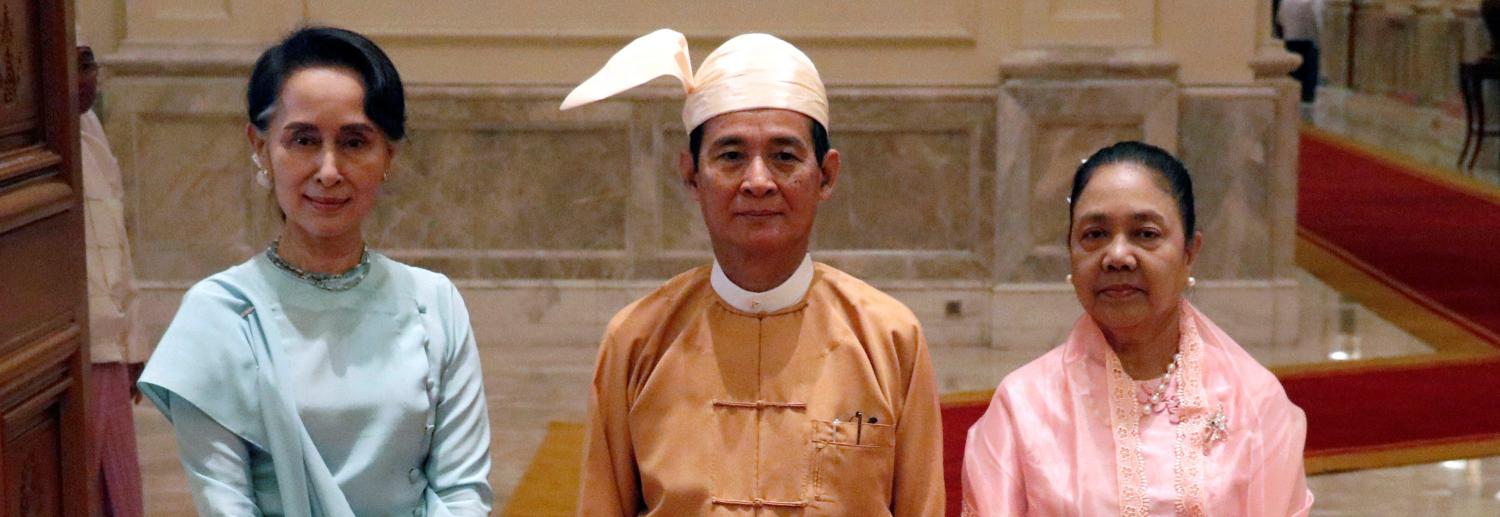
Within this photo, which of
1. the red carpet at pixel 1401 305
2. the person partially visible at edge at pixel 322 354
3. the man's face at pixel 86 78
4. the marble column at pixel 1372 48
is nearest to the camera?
the person partially visible at edge at pixel 322 354

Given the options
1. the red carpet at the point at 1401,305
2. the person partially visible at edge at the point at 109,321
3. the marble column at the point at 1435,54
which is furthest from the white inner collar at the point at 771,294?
the marble column at the point at 1435,54

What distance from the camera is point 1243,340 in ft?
23.8

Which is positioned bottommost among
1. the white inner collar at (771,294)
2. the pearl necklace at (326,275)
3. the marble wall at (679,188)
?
the marble wall at (679,188)

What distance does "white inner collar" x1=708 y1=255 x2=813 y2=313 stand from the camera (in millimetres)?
2607

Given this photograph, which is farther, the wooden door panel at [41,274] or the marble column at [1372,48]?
the marble column at [1372,48]

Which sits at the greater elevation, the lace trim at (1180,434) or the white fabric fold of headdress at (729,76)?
the white fabric fold of headdress at (729,76)

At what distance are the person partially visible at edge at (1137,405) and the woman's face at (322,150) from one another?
1.01 meters

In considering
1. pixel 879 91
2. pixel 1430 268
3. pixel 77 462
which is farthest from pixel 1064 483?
pixel 1430 268

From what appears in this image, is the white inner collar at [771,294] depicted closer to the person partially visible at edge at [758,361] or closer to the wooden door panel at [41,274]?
the person partially visible at edge at [758,361]

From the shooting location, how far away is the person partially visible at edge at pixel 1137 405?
2.73m

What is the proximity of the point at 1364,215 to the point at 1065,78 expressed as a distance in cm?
434

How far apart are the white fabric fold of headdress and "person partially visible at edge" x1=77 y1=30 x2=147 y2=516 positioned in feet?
6.34

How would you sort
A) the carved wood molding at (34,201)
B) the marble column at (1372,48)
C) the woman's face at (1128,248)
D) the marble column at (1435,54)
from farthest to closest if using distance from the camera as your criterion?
the marble column at (1372,48), the marble column at (1435,54), the woman's face at (1128,248), the carved wood molding at (34,201)

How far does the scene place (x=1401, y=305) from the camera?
319 inches
